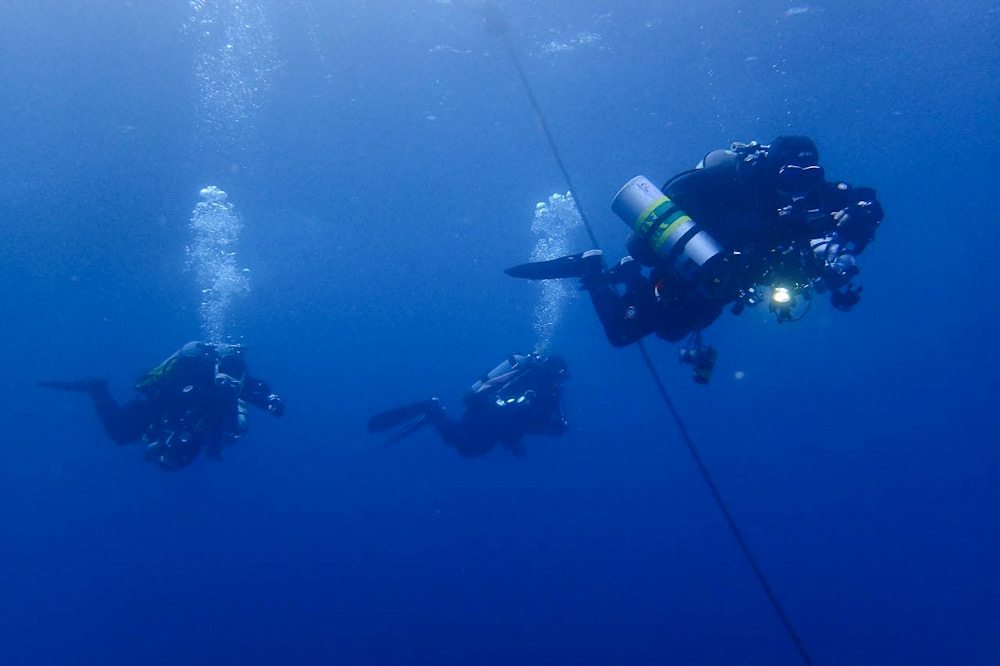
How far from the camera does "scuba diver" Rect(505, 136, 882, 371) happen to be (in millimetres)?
4227

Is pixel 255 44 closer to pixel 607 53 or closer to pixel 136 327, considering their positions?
pixel 607 53

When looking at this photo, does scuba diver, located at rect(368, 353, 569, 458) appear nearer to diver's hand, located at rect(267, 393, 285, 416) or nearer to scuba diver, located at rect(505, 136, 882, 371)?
diver's hand, located at rect(267, 393, 285, 416)

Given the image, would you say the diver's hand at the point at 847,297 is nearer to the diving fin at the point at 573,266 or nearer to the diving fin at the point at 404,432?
the diving fin at the point at 573,266

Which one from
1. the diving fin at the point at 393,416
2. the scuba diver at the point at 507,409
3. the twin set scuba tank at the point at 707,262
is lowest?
the twin set scuba tank at the point at 707,262

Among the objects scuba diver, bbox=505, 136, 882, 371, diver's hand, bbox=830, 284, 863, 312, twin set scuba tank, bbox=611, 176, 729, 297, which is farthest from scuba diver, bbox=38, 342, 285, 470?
diver's hand, bbox=830, 284, 863, 312

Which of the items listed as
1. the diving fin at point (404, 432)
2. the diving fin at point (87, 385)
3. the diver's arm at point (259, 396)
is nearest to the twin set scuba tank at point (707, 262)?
the diver's arm at point (259, 396)

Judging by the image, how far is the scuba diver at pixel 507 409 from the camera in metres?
12.5

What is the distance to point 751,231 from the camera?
4.70 metres

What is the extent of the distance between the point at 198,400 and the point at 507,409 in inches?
237

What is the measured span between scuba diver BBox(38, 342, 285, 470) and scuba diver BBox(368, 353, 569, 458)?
146 inches

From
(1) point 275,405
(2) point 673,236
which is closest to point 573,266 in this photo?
(2) point 673,236

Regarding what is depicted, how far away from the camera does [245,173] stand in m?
25.5

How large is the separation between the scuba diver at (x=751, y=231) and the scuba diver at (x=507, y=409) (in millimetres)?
7077

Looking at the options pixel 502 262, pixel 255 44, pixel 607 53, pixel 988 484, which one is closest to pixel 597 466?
pixel 502 262
